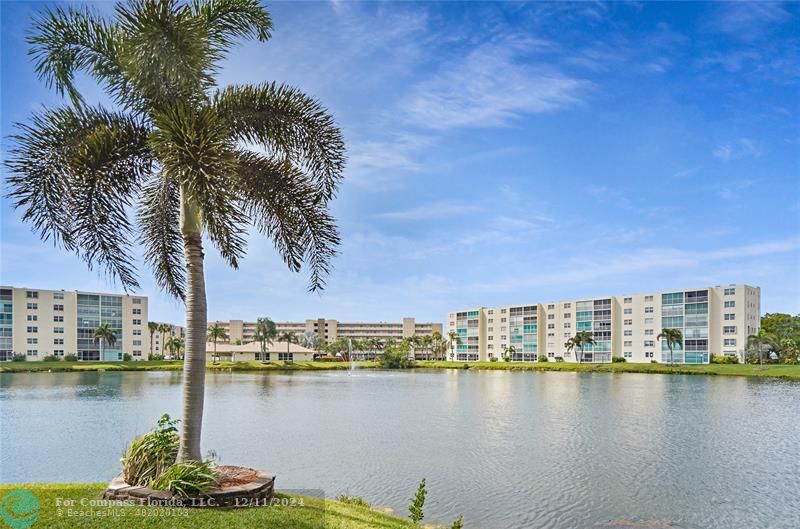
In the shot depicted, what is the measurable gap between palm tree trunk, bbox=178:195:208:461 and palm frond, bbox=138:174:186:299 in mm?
1981

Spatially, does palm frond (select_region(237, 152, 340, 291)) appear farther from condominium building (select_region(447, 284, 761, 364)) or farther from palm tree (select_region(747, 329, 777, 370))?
condominium building (select_region(447, 284, 761, 364))

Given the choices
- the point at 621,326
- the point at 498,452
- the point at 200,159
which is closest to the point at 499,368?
the point at 621,326

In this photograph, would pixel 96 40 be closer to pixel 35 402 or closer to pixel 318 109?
pixel 318 109

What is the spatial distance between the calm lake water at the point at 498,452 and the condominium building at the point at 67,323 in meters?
69.6

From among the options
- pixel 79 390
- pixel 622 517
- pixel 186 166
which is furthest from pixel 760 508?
pixel 79 390

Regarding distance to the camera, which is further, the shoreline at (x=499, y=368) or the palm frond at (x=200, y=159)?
the shoreline at (x=499, y=368)

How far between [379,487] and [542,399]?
33210 millimetres

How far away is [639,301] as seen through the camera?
362ft

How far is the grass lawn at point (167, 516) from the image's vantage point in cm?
843

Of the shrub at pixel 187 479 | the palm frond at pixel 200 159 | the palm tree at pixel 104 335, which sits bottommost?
the palm tree at pixel 104 335

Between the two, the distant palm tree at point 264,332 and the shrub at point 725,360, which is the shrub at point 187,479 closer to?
the shrub at point 725,360

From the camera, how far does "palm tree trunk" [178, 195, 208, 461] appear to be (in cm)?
1080

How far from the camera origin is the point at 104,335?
10825 cm

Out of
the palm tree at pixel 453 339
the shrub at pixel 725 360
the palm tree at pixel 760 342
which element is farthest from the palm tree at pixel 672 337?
the palm tree at pixel 453 339
